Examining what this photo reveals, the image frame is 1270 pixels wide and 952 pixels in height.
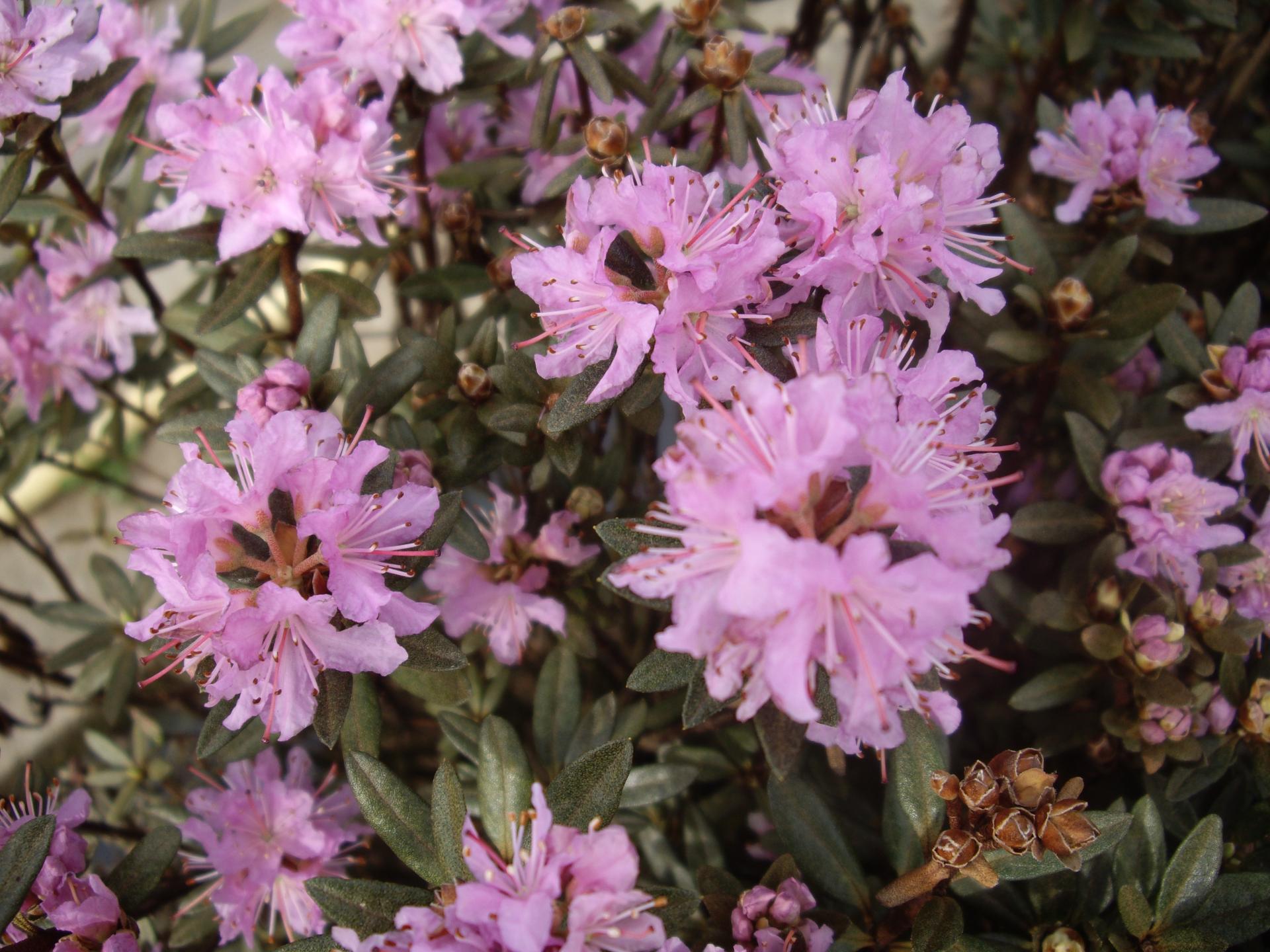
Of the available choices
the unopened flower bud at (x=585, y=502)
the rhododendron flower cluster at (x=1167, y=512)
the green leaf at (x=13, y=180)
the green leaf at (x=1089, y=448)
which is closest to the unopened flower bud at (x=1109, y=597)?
the rhododendron flower cluster at (x=1167, y=512)

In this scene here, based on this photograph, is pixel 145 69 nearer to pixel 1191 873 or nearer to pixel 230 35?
pixel 230 35

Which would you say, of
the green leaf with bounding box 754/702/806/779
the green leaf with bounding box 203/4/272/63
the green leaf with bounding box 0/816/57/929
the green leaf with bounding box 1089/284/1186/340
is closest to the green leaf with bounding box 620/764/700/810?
→ the green leaf with bounding box 754/702/806/779

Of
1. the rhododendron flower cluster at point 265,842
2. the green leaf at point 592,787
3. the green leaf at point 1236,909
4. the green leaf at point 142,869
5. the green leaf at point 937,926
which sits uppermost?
the green leaf at point 592,787

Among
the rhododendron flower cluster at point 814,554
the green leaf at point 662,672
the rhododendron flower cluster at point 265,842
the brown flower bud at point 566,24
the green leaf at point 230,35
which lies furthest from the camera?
the green leaf at point 230,35

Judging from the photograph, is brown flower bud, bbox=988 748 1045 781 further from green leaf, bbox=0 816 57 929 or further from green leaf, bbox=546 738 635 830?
green leaf, bbox=0 816 57 929

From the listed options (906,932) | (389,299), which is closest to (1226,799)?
(906,932)

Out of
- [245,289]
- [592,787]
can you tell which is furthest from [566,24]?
[592,787]

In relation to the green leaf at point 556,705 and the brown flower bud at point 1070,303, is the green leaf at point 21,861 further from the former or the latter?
the brown flower bud at point 1070,303
